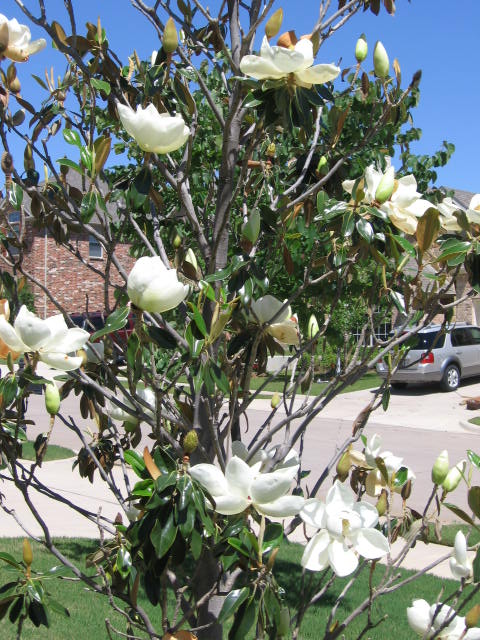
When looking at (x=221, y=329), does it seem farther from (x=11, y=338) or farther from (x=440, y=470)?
(x=440, y=470)

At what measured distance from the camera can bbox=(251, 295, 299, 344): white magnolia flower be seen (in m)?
1.76

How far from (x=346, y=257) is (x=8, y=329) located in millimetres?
923

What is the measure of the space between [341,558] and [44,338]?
29.0 inches

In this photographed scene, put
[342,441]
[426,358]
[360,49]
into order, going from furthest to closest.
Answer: [342,441], [426,358], [360,49]

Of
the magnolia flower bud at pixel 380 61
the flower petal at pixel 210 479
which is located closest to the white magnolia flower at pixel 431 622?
the flower petal at pixel 210 479

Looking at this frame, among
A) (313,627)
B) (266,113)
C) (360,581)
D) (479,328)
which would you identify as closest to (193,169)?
(266,113)

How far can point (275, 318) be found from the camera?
69.6 inches

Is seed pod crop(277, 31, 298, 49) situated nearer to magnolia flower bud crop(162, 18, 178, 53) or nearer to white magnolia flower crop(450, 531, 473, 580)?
magnolia flower bud crop(162, 18, 178, 53)

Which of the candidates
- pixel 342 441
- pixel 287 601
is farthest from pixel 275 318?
pixel 342 441

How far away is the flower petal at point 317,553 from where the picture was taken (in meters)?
1.41

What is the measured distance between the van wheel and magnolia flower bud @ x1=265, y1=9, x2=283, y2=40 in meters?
17.6

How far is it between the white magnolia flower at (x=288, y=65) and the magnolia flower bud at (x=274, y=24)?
0.42 ft

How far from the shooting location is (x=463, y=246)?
1.67 meters


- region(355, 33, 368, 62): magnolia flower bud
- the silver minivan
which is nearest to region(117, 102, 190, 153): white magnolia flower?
region(355, 33, 368, 62): magnolia flower bud
